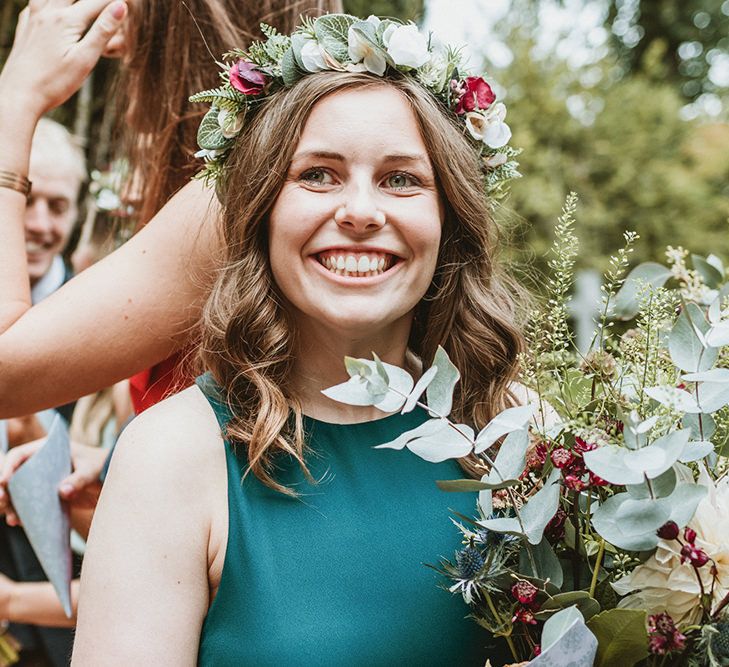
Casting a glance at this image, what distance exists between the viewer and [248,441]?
183 centimetres

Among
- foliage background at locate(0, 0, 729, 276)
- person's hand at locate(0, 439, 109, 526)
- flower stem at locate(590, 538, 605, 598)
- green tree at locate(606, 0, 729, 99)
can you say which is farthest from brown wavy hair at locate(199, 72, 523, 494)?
green tree at locate(606, 0, 729, 99)

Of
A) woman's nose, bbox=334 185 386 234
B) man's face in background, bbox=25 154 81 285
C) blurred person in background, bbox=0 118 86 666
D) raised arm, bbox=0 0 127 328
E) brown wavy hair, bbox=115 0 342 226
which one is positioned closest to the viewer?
woman's nose, bbox=334 185 386 234

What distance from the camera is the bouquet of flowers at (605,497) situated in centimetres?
134

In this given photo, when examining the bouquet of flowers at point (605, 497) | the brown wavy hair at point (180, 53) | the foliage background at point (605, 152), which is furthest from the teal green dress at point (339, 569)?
the foliage background at point (605, 152)

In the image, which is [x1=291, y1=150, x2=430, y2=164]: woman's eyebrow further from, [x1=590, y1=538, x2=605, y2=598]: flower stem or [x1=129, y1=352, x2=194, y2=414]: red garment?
[x1=590, y1=538, x2=605, y2=598]: flower stem

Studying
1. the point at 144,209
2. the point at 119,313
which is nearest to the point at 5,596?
the point at 144,209

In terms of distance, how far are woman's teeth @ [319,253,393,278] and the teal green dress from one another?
356 millimetres

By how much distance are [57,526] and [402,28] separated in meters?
2.10

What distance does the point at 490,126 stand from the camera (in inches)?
81.0

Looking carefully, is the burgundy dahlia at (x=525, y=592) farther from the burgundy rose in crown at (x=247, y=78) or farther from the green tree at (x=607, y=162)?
the green tree at (x=607, y=162)

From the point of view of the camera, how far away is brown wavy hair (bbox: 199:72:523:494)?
73.6 inches

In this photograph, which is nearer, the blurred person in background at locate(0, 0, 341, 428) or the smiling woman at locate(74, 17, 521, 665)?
the smiling woman at locate(74, 17, 521, 665)

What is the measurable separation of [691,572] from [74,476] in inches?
97.2

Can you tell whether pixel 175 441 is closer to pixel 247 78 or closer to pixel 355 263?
pixel 355 263
